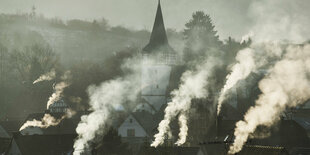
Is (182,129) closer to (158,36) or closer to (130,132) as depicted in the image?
(130,132)

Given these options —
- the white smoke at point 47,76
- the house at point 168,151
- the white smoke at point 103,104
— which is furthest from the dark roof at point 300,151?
the white smoke at point 47,76

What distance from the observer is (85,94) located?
10388 cm

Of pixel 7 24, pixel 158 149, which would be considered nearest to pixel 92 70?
pixel 7 24

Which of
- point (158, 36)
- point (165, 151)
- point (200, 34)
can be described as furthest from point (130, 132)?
point (200, 34)

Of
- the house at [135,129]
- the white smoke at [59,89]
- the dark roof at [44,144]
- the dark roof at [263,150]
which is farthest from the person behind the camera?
the white smoke at [59,89]

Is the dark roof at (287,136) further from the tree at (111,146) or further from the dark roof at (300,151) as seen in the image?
the tree at (111,146)

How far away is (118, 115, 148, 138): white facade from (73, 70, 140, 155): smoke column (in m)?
2.87

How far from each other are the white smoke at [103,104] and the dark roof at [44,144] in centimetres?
223

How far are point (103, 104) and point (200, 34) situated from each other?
4461 cm

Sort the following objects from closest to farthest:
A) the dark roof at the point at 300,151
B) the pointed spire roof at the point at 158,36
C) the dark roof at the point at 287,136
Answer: the dark roof at the point at 300,151
the dark roof at the point at 287,136
the pointed spire roof at the point at 158,36

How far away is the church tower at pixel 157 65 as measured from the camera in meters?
94.4

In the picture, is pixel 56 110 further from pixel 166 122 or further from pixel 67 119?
pixel 166 122

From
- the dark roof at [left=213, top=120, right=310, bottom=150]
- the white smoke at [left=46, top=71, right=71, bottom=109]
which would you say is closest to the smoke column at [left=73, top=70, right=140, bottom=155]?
the white smoke at [left=46, top=71, right=71, bottom=109]

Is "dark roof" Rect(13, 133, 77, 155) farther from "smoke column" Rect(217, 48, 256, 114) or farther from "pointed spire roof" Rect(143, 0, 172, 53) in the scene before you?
"pointed spire roof" Rect(143, 0, 172, 53)
